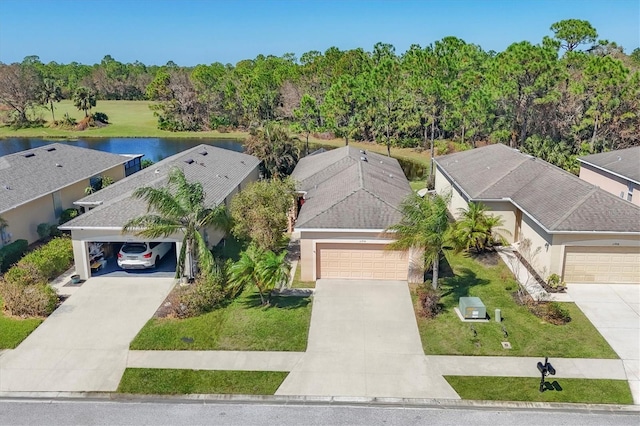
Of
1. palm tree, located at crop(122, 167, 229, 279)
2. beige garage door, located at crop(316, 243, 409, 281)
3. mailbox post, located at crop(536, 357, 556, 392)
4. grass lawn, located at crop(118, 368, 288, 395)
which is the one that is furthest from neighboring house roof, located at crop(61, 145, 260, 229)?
mailbox post, located at crop(536, 357, 556, 392)

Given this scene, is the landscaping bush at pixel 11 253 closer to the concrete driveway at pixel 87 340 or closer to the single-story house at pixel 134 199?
the single-story house at pixel 134 199

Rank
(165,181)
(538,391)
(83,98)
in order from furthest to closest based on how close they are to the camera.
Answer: (83,98) < (165,181) < (538,391)

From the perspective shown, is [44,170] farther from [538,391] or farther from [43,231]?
[538,391]

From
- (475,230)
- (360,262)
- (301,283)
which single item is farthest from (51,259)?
(475,230)

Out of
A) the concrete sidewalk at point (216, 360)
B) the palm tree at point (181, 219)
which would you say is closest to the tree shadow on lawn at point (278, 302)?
the palm tree at point (181, 219)

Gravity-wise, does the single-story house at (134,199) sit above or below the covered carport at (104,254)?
above

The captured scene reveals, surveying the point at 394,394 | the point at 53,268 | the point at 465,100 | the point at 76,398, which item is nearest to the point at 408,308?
the point at 394,394
